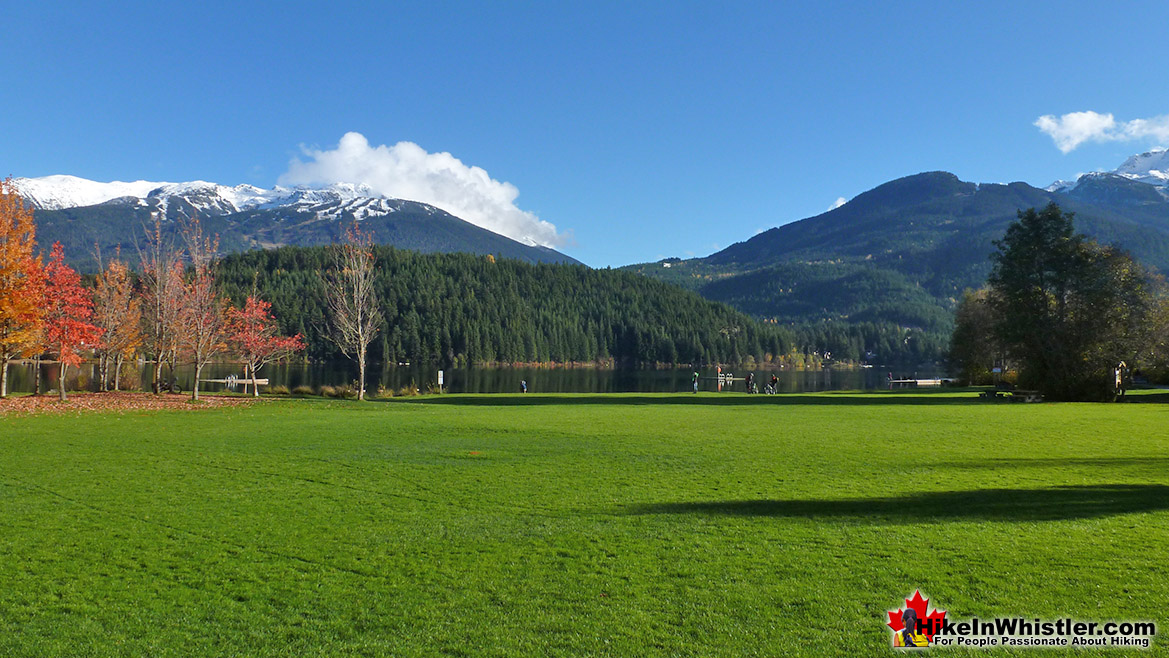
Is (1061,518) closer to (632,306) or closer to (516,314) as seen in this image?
(516,314)

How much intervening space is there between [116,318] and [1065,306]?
64.1 meters

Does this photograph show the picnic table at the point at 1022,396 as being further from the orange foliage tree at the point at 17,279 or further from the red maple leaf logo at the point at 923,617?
the orange foliage tree at the point at 17,279

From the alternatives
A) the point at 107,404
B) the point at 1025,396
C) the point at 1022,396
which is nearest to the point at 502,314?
the point at 1022,396

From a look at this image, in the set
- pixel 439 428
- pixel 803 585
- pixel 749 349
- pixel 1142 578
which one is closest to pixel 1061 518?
pixel 1142 578

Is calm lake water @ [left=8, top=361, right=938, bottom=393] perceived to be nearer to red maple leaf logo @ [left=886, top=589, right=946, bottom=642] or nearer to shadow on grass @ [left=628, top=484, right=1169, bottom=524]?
shadow on grass @ [left=628, top=484, right=1169, bottom=524]

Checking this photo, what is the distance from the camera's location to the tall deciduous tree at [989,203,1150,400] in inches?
1646

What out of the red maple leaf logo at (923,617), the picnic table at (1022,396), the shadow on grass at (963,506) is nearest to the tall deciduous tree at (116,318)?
the shadow on grass at (963,506)

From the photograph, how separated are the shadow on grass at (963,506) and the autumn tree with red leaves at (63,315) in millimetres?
36080

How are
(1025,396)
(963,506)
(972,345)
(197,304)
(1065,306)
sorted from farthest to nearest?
(972,345), (1065,306), (197,304), (1025,396), (963,506)

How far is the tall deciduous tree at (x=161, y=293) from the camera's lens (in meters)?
43.2

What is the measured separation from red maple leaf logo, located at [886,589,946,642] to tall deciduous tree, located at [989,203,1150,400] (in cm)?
4498

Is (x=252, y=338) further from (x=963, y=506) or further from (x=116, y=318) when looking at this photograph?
(x=963, y=506)

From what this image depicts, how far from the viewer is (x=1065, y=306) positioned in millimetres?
43938

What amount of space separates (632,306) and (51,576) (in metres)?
183
